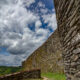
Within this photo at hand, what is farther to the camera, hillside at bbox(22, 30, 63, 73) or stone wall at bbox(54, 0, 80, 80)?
hillside at bbox(22, 30, 63, 73)

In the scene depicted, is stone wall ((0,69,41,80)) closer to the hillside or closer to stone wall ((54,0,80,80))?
the hillside

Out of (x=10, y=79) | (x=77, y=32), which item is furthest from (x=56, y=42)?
(x=77, y=32)

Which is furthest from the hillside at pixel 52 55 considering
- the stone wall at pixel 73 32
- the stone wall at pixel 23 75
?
the stone wall at pixel 73 32

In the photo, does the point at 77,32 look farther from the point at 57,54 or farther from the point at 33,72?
the point at 57,54

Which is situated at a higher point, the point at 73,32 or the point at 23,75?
the point at 73,32

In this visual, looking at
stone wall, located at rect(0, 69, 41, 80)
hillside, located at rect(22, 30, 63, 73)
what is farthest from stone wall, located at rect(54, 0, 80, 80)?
hillside, located at rect(22, 30, 63, 73)

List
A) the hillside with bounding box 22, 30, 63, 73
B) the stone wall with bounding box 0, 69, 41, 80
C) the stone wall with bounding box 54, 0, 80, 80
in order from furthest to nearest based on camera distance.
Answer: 1. the hillside with bounding box 22, 30, 63, 73
2. the stone wall with bounding box 0, 69, 41, 80
3. the stone wall with bounding box 54, 0, 80, 80

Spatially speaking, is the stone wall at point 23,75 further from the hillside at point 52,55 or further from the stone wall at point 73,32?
the stone wall at point 73,32

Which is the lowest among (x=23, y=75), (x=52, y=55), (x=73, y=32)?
(x=23, y=75)

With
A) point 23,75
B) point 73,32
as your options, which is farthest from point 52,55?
point 73,32

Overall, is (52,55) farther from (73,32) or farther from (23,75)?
(73,32)

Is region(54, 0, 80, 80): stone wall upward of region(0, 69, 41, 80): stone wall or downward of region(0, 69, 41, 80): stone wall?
upward

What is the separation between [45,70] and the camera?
15.9 m

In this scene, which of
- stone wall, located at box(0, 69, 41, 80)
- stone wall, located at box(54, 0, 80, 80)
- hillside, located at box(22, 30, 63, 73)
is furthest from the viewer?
hillside, located at box(22, 30, 63, 73)
